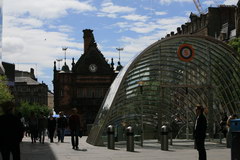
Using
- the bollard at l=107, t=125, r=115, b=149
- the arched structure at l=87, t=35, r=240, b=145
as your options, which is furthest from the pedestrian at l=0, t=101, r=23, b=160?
the arched structure at l=87, t=35, r=240, b=145

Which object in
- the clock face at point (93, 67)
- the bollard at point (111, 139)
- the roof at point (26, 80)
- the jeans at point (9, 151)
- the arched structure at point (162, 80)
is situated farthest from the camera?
the roof at point (26, 80)

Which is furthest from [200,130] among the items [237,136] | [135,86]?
[135,86]

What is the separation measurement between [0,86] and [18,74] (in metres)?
129

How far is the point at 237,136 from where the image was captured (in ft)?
34.1

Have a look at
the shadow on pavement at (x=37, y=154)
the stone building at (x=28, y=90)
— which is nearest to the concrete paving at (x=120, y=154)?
the shadow on pavement at (x=37, y=154)

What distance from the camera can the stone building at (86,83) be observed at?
10425 centimetres

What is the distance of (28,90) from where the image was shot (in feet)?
598

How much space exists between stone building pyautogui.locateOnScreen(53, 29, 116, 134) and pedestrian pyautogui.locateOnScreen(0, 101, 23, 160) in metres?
92.0

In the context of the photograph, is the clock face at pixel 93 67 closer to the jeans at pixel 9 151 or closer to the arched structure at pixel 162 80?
the arched structure at pixel 162 80

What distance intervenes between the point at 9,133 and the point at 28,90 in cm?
17287

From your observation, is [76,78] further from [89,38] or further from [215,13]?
[215,13]

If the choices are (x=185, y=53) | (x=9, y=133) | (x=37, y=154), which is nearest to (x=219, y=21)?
(x=185, y=53)

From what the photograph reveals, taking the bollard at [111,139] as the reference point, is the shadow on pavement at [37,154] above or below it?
below

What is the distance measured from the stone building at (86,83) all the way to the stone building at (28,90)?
242 feet
